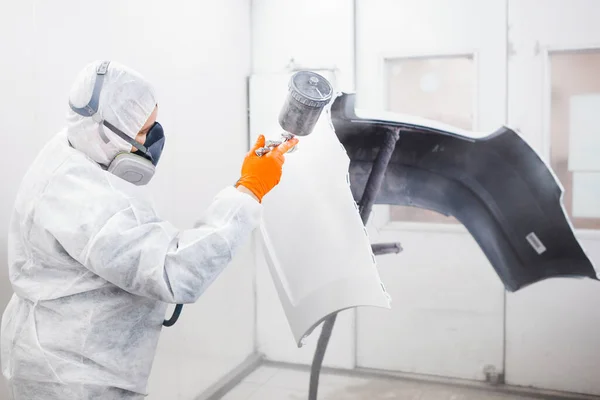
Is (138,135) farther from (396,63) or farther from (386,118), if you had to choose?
(396,63)

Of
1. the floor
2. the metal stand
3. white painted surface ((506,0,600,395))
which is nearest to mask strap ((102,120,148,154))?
the metal stand

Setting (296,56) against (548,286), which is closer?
(548,286)

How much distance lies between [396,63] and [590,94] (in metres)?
0.81

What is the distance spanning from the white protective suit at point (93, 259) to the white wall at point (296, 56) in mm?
1416

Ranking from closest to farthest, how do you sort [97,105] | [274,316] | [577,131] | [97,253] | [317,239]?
[97,253]
[97,105]
[317,239]
[577,131]
[274,316]

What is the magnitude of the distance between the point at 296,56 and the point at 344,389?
156 centimetres

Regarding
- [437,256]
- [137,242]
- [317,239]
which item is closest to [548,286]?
[437,256]

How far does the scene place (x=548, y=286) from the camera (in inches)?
94.2

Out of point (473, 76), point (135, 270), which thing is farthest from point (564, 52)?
point (135, 270)

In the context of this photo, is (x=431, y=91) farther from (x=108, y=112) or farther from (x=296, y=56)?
(x=108, y=112)

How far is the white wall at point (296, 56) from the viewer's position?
258 centimetres

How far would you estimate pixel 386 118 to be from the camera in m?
2.16

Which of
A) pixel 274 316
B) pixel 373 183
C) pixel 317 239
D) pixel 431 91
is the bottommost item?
pixel 274 316

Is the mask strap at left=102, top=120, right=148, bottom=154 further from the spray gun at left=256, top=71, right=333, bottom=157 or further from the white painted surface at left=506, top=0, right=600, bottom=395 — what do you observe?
the white painted surface at left=506, top=0, right=600, bottom=395
